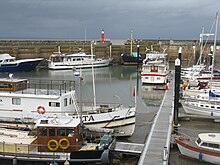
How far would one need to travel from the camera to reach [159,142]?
15.1m

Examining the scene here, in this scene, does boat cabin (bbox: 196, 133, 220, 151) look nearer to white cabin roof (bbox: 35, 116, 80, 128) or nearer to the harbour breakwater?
white cabin roof (bbox: 35, 116, 80, 128)

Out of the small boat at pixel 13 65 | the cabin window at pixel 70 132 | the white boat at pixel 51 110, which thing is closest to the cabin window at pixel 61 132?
the cabin window at pixel 70 132

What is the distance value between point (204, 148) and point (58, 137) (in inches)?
287

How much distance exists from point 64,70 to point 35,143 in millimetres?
46467

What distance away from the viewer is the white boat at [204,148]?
14320 millimetres

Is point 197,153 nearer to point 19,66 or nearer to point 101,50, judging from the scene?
point 19,66

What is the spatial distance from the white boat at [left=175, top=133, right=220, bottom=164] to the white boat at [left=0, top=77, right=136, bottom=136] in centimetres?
404

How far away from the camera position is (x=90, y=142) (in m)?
15.8

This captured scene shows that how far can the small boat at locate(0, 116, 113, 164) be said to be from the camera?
13.5m

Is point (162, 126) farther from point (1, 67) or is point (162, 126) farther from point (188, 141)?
point (1, 67)

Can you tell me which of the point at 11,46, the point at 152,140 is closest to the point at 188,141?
the point at 152,140

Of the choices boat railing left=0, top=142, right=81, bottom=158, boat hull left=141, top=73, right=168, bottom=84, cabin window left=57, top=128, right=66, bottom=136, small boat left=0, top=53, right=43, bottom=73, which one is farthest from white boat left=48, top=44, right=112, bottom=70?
cabin window left=57, top=128, right=66, bottom=136

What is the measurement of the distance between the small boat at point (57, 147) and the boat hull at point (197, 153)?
3887mm

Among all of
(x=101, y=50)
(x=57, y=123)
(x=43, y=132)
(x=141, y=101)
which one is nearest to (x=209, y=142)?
(x=57, y=123)
